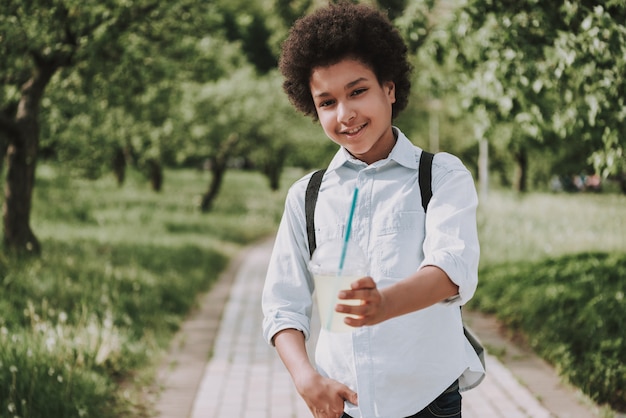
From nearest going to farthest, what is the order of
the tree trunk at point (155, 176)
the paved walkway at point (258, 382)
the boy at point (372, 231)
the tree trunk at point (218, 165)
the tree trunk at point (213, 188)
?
the boy at point (372, 231) < the paved walkway at point (258, 382) < the tree trunk at point (218, 165) < the tree trunk at point (213, 188) < the tree trunk at point (155, 176)

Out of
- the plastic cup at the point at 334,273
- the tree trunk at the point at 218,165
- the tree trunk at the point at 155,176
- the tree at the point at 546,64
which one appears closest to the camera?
the plastic cup at the point at 334,273

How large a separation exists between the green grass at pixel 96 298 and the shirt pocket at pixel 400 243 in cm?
287

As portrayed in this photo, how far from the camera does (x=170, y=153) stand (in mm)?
19797

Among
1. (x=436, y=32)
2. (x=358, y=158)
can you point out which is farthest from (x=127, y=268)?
(x=358, y=158)

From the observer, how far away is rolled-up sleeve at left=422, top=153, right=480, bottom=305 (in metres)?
1.70

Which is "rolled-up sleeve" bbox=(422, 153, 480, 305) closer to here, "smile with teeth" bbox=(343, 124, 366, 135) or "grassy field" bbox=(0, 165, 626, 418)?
"smile with teeth" bbox=(343, 124, 366, 135)

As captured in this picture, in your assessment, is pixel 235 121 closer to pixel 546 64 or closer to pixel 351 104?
pixel 546 64

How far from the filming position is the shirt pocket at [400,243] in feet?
6.15

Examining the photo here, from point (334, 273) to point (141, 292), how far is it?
6.67m

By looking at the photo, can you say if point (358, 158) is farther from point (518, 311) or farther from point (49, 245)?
point (49, 245)

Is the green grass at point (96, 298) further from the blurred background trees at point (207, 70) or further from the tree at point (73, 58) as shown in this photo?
the tree at point (73, 58)

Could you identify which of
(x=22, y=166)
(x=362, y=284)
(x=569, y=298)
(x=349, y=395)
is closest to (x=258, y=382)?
(x=569, y=298)

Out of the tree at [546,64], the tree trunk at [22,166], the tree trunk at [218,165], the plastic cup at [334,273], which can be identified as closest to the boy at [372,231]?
the plastic cup at [334,273]

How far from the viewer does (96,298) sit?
684 centimetres
